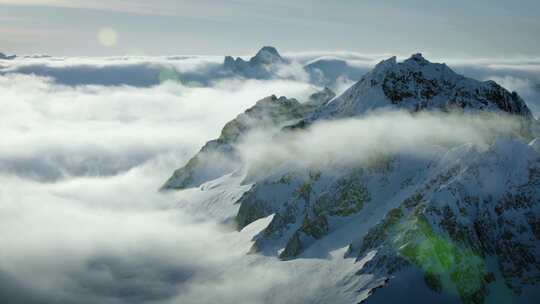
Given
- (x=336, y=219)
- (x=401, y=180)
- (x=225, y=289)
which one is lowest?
(x=225, y=289)

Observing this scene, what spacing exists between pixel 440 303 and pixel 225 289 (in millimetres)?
79896

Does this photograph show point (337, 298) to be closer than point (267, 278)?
Yes

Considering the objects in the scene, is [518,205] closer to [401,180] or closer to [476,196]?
[476,196]

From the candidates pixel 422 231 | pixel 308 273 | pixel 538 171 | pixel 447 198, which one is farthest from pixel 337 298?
pixel 538 171

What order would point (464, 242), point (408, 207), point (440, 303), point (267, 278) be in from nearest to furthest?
1. point (440, 303)
2. point (464, 242)
3. point (408, 207)
4. point (267, 278)

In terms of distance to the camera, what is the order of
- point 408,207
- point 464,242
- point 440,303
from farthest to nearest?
1. point 408,207
2. point 464,242
3. point 440,303

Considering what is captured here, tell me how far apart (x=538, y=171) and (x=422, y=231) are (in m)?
41.9

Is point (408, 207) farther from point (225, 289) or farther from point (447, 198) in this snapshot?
point (225, 289)

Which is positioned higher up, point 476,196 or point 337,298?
point 476,196

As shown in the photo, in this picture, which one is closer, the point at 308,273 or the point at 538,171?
the point at 538,171

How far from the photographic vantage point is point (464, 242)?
520 feet

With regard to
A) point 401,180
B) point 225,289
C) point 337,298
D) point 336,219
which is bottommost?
point 225,289

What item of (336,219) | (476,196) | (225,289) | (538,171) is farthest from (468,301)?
(225,289)

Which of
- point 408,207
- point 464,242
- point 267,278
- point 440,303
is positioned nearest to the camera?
point 440,303
